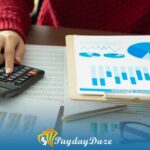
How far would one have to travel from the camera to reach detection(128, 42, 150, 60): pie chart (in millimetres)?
653

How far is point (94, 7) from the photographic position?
92 centimetres

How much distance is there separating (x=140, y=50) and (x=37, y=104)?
241 millimetres

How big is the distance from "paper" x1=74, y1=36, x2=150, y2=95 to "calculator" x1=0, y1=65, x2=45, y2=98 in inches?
3.1

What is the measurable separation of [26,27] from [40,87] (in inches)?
10.1

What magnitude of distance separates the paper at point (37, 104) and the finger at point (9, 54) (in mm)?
33

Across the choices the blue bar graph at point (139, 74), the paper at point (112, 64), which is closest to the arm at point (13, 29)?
Answer: the paper at point (112, 64)

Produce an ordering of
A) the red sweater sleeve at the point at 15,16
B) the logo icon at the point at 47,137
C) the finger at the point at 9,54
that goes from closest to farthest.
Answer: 1. the logo icon at the point at 47,137
2. the finger at the point at 9,54
3. the red sweater sleeve at the point at 15,16

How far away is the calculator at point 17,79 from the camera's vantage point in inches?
22.1

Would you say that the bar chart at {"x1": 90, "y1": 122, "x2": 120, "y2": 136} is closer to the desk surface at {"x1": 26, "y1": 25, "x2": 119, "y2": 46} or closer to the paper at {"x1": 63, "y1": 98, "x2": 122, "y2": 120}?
the paper at {"x1": 63, "y1": 98, "x2": 122, "y2": 120}

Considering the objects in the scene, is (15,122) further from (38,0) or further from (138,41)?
(38,0)

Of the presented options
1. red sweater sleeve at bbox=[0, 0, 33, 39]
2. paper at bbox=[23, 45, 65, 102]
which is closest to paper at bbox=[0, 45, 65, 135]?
paper at bbox=[23, 45, 65, 102]

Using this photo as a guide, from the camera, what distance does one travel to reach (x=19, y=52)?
0.68 m

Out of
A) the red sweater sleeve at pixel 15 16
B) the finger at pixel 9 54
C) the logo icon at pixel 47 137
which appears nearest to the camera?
the logo icon at pixel 47 137

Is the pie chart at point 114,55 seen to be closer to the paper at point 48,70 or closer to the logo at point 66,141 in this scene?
the paper at point 48,70
